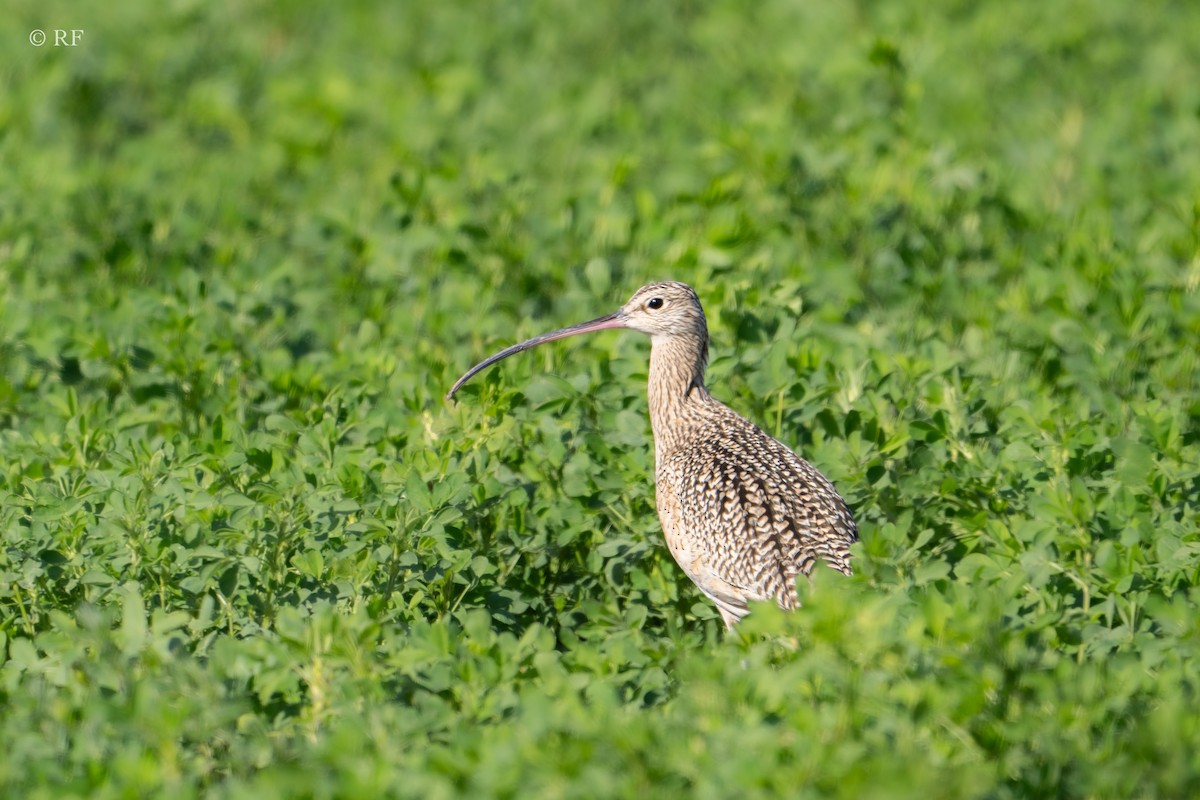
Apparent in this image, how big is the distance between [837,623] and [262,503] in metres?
2.16

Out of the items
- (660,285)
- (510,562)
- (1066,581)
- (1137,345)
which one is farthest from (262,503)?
(1137,345)

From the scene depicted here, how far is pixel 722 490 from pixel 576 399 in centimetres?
99

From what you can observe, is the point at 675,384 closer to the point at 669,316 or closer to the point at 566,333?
the point at 669,316

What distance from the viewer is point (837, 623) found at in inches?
173

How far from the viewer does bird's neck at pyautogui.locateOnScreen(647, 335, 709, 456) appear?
6.39m

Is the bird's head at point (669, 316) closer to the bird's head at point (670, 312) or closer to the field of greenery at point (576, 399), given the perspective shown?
the bird's head at point (670, 312)

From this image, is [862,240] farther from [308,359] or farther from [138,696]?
[138,696]

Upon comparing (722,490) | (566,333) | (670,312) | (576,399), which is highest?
(670,312)

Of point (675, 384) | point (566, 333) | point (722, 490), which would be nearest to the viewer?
point (722, 490)

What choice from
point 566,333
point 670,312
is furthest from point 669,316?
point 566,333

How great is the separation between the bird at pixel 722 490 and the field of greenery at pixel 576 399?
207 millimetres

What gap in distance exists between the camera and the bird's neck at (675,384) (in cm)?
639

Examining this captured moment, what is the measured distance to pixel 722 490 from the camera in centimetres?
578

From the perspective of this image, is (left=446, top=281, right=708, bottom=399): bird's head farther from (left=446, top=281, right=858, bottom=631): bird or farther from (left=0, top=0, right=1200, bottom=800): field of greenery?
(left=0, top=0, right=1200, bottom=800): field of greenery
